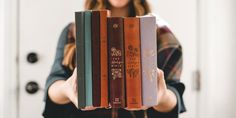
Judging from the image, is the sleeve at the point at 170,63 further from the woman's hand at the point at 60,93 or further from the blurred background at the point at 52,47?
the woman's hand at the point at 60,93

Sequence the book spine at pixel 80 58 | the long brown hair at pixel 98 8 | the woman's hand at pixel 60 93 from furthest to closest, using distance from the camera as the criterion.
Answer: the long brown hair at pixel 98 8
the woman's hand at pixel 60 93
the book spine at pixel 80 58

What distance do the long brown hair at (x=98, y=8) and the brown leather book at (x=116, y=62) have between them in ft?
1.23

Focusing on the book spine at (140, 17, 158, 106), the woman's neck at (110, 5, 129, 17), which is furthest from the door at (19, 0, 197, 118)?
the book spine at (140, 17, 158, 106)

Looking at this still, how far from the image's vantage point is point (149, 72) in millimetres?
897

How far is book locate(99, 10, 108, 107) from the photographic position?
0.88 metres

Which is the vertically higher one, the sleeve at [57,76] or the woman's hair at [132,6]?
the woman's hair at [132,6]

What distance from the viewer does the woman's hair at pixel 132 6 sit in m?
1.24

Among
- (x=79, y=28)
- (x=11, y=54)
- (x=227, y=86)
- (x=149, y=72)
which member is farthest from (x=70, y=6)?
(x=227, y=86)

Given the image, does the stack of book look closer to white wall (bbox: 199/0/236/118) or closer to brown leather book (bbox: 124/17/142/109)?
brown leather book (bbox: 124/17/142/109)

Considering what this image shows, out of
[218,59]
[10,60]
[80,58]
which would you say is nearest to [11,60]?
[10,60]

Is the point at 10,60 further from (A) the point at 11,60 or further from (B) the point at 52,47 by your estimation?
(B) the point at 52,47

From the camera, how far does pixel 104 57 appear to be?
2.92 feet

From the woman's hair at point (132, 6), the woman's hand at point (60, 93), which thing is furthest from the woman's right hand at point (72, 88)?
the woman's hair at point (132, 6)

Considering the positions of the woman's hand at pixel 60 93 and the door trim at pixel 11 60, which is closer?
the woman's hand at pixel 60 93
